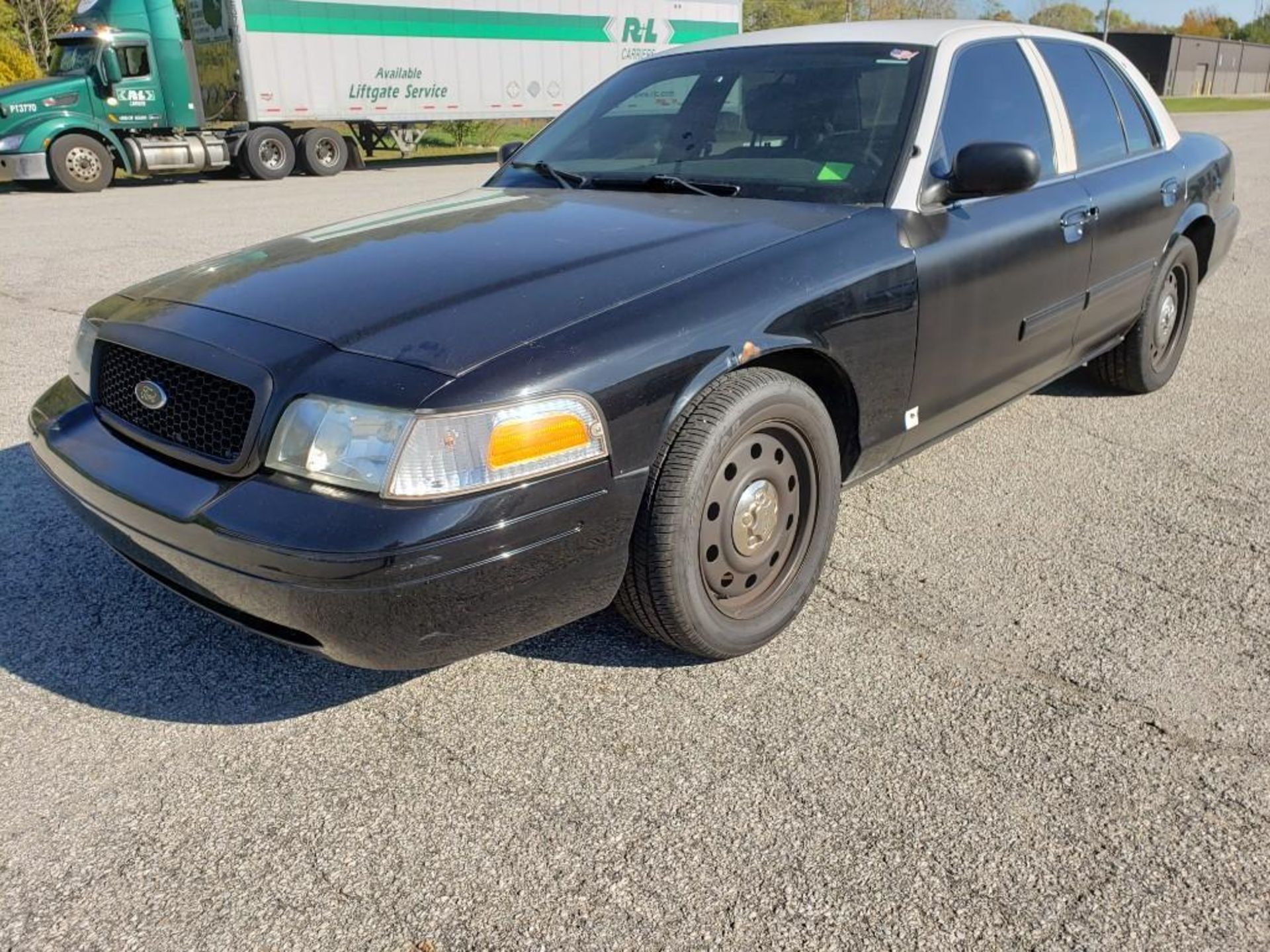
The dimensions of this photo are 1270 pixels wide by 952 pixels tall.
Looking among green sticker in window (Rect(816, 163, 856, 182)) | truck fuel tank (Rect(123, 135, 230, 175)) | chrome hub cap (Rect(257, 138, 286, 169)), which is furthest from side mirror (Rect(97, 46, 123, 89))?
green sticker in window (Rect(816, 163, 856, 182))

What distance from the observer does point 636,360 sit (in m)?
2.31

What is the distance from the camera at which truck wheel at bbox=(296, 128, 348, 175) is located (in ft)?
61.2

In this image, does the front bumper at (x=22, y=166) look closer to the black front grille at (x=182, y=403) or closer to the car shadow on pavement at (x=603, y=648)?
the black front grille at (x=182, y=403)

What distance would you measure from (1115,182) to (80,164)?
16.1 meters

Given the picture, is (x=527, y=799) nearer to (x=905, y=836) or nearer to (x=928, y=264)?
(x=905, y=836)

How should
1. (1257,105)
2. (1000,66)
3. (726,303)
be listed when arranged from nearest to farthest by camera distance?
(726,303) < (1000,66) < (1257,105)

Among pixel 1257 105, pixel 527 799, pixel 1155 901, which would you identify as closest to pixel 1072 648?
pixel 1155 901

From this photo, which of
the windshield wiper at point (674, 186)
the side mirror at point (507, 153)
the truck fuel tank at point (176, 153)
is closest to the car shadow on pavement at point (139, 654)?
the windshield wiper at point (674, 186)

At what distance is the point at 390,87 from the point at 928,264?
60.0 feet

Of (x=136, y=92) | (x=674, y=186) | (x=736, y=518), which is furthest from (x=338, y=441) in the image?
A: (x=136, y=92)

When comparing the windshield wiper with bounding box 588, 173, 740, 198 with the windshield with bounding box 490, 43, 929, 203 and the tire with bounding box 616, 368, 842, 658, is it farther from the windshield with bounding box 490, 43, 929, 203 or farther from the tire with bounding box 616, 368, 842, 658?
the tire with bounding box 616, 368, 842, 658

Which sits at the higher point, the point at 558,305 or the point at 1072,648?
the point at 558,305

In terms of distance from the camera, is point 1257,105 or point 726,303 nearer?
point 726,303

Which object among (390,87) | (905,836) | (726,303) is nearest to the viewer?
(905,836)
